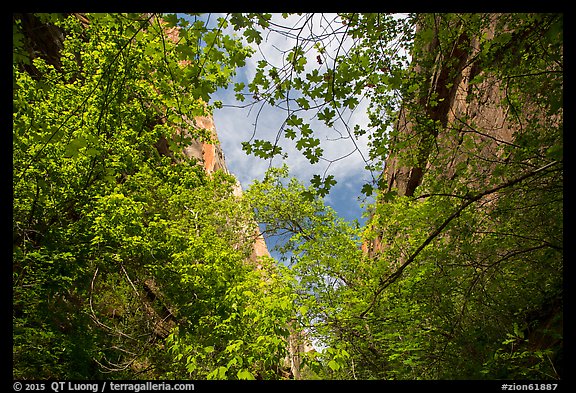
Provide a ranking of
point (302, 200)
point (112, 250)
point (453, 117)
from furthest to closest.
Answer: point (453, 117)
point (112, 250)
point (302, 200)

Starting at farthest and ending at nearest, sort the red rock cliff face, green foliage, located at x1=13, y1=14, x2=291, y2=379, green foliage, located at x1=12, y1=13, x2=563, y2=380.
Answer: green foliage, located at x1=13, y1=14, x2=291, y2=379 → the red rock cliff face → green foliage, located at x1=12, y1=13, x2=563, y2=380

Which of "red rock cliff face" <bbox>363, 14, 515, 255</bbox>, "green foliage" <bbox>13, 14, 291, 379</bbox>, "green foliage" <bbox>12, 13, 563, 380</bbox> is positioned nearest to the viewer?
"green foliage" <bbox>12, 13, 563, 380</bbox>

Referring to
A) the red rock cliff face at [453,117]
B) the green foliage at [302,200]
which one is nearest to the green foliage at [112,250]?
the green foliage at [302,200]

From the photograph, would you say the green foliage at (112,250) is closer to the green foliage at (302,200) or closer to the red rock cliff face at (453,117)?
the green foliage at (302,200)

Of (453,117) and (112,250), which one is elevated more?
(453,117)

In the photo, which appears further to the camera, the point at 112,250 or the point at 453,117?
the point at 453,117

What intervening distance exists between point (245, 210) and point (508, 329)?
10546mm

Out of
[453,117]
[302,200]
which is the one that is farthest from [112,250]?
[453,117]

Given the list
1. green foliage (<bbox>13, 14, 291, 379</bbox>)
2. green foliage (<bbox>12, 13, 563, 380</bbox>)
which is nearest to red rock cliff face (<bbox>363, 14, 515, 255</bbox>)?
green foliage (<bbox>12, 13, 563, 380</bbox>)

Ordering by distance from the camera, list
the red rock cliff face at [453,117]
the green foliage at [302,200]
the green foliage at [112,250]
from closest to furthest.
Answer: the green foliage at [302,200] < the red rock cliff face at [453,117] < the green foliage at [112,250]

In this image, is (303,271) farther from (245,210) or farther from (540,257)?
(540,257)

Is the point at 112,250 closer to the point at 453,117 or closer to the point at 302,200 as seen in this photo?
the point at 302,200

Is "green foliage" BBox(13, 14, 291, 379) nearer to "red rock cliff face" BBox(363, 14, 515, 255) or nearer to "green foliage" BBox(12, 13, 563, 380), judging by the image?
"green foliage" BBox(12, 13, 563, 380)
